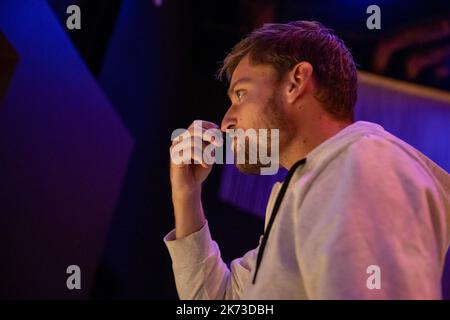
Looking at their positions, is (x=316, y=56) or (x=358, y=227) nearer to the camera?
(x=358, y=227)

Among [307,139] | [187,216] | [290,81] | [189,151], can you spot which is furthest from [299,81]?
[187,216]

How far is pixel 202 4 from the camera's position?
13.9 ft

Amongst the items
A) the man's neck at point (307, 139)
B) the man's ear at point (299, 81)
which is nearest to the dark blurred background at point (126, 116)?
→ the man's neck at point (307, 139)

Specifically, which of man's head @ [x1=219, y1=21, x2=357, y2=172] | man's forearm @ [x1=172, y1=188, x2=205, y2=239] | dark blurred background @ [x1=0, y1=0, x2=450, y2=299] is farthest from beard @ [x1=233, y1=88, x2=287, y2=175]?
dark blurred background @ [x1=0, y1=0, x2=450, y2=299]

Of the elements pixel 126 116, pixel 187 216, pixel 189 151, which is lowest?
pixel 187 216

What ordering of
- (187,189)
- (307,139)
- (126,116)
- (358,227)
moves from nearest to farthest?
(358,227), (307,139), (187,189), (126,116)

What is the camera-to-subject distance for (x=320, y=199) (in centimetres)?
69

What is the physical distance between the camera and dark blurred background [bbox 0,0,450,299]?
1.50 meters

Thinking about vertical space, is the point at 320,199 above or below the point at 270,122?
below

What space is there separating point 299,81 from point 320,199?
0.42 meters

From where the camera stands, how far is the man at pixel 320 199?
0.59m

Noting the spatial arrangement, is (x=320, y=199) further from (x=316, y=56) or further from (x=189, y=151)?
(x=316, y=56)

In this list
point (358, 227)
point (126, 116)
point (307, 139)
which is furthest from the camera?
point (126, 116)

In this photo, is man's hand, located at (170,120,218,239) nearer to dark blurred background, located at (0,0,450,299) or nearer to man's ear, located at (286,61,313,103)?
man's ear, located at (286,61,313,103)
